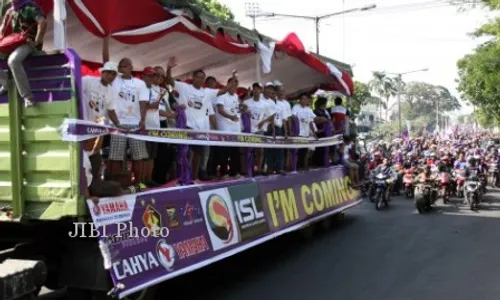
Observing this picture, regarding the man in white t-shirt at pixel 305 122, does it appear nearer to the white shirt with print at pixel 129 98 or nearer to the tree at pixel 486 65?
the white shirt with print at pixel 129 98

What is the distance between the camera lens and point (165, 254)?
17.7 ft

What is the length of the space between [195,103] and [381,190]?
8437mm

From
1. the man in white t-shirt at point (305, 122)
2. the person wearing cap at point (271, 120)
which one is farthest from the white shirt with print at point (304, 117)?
the person wearing cap at point (271, 120)

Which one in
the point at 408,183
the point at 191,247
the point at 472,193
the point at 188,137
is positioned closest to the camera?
the point at 191,247

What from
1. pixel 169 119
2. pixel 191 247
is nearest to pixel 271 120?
pixel 169 119

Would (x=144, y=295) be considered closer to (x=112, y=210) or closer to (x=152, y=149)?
(x=112, y=210)

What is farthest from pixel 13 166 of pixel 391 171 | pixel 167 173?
pixel 391 171

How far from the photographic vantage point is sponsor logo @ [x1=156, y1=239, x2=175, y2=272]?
5320 mm

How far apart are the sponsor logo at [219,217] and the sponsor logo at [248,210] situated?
17cm

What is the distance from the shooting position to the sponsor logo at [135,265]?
4704 mm

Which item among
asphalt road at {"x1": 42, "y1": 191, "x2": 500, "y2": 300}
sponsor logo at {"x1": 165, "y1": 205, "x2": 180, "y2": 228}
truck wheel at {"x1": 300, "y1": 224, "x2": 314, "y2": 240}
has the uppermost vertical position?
sponsor logo at {"x1": 165, "y1": 205, "x2": 180, "y2": 228}

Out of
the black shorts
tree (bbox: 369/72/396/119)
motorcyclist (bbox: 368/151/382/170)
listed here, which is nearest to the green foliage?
motorcyclist (bbox: 368/151/382/170)

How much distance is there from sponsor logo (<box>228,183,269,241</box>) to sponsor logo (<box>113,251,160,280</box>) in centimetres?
199

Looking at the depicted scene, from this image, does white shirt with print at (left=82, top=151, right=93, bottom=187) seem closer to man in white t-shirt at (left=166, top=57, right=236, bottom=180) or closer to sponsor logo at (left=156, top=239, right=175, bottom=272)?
sponsor logo at (left=156, top=239, right=175, bottom=272)
